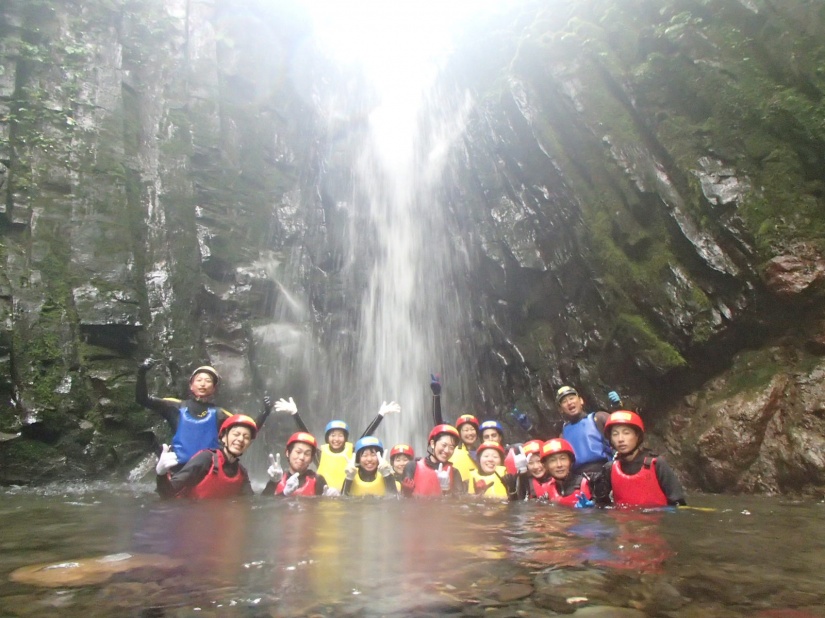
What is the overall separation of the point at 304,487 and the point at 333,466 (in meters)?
1.31

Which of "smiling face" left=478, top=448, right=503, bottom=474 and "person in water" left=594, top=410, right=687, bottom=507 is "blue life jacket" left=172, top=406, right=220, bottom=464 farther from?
"person in water" left=594, top=410, right=687, bottom=507

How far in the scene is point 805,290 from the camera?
26.5 feet

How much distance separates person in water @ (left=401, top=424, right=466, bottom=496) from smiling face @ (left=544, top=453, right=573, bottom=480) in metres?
1.71

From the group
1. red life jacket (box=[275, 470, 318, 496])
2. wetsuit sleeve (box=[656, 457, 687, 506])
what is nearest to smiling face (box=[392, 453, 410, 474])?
red life jacket (box=[275, 470, 318, 496])

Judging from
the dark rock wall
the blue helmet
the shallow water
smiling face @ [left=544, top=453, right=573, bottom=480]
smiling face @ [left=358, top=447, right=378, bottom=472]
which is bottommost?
the shallow water

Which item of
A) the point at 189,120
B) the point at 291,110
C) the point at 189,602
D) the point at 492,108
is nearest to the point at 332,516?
the point at 189,602

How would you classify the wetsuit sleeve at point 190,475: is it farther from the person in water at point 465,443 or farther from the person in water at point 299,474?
the person in water at point 465,443

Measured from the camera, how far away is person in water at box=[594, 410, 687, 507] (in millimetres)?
5418

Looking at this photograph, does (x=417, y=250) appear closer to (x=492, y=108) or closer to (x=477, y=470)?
(x=492, y=108)

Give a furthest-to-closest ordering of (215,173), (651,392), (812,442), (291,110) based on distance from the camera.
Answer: (291,110), (215,173), (651,392), (812,442)

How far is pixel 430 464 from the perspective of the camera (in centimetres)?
770

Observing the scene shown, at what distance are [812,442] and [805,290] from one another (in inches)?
94.8

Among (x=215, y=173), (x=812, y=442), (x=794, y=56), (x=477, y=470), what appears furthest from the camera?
(x=215, y=173)

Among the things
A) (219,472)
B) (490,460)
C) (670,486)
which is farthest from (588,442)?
(219,472)
